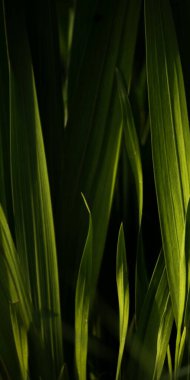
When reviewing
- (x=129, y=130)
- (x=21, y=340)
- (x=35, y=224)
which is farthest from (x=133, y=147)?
(x=21, y=340)

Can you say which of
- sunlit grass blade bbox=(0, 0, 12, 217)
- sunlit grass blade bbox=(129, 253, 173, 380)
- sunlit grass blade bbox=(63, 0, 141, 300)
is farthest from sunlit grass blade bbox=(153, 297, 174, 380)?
sunlit grass blade bbox=(0, 0, 12, 217)

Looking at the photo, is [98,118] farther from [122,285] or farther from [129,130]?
[122,285]

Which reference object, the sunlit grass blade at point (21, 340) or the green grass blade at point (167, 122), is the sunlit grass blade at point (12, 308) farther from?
the green grass blade at point (167, 122)

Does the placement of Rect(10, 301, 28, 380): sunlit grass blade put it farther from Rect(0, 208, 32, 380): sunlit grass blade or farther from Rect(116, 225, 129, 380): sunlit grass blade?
Rect(116, 225, 129, 380): sunlit grass blade

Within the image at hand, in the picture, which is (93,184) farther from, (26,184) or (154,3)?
(154,3)

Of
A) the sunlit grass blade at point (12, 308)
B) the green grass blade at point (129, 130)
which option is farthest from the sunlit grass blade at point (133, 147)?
the sunlit grass blade at point (12, 308)

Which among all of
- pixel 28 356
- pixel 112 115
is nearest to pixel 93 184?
pixel 112 115
